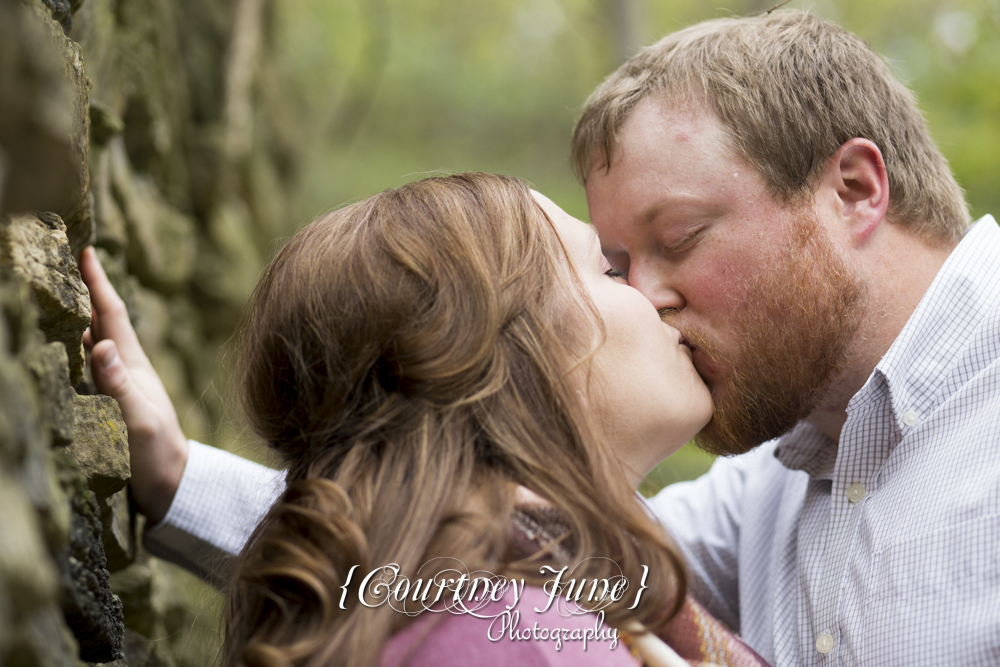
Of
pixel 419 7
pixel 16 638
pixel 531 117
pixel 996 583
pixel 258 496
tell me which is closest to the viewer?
pixel 16 638

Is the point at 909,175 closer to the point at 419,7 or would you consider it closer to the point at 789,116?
the point at 789,116

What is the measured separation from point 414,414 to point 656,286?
0.89m

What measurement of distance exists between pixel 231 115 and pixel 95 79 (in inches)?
91.5

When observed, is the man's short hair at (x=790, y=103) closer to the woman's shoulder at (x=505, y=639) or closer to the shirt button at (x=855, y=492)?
the shirt button at (x=855, y=492)

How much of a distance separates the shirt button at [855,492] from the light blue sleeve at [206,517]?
1448mm

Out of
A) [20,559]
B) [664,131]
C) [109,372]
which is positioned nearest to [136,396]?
[109,372]

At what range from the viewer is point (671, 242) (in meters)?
2.10

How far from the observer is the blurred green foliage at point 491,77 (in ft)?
23.6

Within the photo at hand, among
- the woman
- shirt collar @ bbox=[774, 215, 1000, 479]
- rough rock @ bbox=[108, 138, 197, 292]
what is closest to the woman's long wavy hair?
the woman

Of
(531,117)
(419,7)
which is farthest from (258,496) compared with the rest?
(419,7)

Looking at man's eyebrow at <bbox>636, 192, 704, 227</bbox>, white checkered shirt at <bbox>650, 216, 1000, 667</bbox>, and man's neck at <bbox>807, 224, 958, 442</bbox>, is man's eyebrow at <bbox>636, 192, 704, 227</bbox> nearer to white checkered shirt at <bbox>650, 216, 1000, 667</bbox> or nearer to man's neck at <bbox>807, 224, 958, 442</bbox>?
man's neck at <bbox>807, 224, 958, 442</bbox>

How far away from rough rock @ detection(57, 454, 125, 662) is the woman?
0.21 metres

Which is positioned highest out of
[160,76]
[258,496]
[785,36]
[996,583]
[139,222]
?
[785,36]

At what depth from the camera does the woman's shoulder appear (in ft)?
3.76
